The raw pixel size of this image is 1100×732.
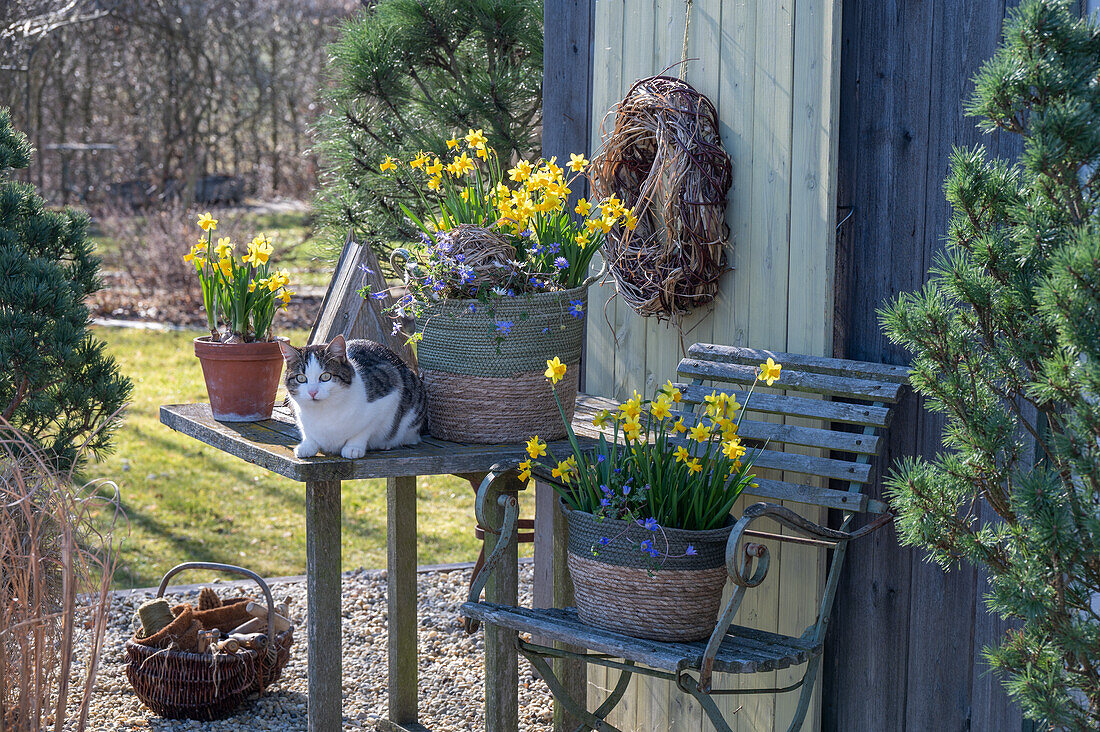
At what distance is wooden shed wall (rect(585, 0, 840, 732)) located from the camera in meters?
2.61

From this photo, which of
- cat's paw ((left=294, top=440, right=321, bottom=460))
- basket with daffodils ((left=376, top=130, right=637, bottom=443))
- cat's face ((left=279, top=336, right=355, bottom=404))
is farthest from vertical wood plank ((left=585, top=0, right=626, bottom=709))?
cat's paw ((left=294, top=440, right=321, bottom=460))

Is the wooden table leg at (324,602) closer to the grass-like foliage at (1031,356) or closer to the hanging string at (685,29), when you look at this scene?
the grass-like foliage at (1031,356)

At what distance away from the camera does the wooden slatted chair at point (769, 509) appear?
2.11m

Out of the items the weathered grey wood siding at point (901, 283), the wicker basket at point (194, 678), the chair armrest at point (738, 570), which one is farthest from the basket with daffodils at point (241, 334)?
the weathered grey wood siding at point (901, 283)

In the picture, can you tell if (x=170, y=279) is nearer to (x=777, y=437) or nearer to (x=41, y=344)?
(x=41, y=344)

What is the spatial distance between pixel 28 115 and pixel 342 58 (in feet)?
21.8

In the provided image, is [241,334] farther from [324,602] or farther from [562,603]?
[562,603]

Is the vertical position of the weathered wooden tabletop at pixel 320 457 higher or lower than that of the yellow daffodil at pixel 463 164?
lower

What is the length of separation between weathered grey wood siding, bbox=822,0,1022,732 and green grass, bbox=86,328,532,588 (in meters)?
2.59

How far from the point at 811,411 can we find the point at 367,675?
194cm

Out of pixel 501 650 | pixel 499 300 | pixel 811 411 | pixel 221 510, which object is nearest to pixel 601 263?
pixel 499 300

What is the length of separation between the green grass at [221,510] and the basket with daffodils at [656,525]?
2721mm

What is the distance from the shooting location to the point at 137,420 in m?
6.52

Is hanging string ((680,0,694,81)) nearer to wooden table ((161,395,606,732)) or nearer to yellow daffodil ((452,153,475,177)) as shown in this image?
yellow daffodil ((452,153,475,177))
